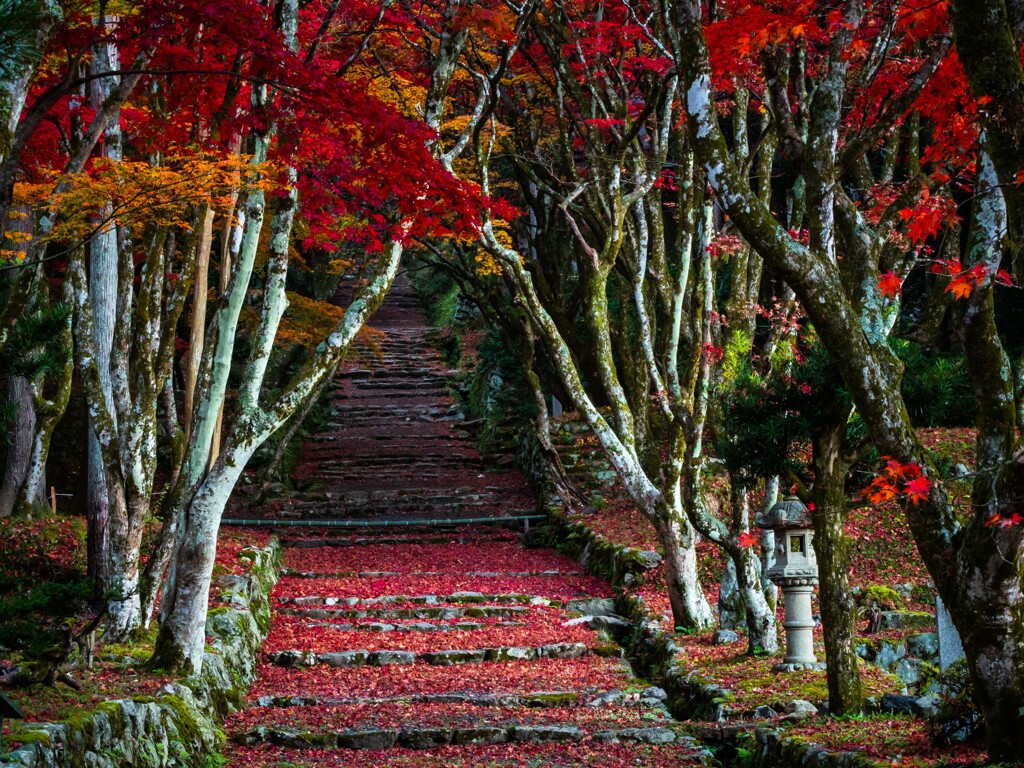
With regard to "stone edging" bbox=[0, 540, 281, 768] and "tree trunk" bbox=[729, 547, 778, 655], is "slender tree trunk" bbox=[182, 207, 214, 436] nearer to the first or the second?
"stone edging" bbox=[0, 540, 281, 768]

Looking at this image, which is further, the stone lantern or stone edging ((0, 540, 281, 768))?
the stone lantern

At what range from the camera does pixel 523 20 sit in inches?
375

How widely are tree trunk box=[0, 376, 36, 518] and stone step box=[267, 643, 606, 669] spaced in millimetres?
4871

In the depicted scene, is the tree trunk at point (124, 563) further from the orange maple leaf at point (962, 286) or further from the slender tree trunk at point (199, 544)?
the orange maple leaf at point (962, 286)

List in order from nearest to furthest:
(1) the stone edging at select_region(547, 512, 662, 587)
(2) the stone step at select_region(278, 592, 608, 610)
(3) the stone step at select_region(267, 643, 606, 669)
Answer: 1. (3) the stone step at select_region(267, 643, 606, 669)
2. (2) the stone step at select_region(278, 592, 608, 610)
3. (1) the stone edging at select_region(547, 512, 662, 587)

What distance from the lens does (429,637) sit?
1072 cm

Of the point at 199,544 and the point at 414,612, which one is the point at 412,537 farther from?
the point at 199,544

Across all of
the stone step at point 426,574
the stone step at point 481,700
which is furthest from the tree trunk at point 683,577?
the stone step at point 426,574

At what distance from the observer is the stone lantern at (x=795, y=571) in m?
7.82

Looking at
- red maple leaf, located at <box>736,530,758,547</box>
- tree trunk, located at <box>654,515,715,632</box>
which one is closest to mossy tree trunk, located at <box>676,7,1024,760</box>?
red maple leaf, located at <box>736,530,758,547</box>

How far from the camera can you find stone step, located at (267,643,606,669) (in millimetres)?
9719

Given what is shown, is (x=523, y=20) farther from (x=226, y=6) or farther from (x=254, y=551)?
(x=254, y=551)

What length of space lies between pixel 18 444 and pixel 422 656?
21.0ft

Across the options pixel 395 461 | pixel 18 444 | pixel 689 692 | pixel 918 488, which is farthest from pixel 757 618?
pixel 395 461
